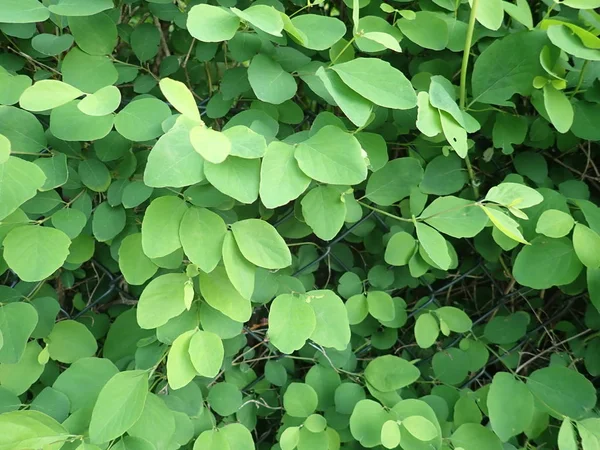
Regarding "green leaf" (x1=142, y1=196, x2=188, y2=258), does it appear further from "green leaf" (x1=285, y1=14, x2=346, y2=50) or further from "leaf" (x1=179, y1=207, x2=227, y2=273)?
"green leaf" (x1=285, y1=14, x2=346, y2=50)

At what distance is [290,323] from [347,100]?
1.02 feet

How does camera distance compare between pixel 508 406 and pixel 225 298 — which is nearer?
pixel 225 298

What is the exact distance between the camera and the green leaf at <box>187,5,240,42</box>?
598 millimetres

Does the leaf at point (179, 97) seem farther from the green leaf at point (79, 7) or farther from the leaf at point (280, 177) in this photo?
the green leaf at point (79, 7)

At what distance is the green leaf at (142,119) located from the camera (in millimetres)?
658

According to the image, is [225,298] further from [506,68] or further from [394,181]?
[506,68]

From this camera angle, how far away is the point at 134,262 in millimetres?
734

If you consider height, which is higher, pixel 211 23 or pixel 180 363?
pixel 211 23

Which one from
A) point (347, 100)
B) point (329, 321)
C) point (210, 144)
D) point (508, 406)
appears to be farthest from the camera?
point (508, 406)

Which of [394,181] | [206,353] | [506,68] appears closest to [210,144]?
[206,353]

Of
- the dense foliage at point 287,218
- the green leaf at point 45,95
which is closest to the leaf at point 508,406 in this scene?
the dense foliage at point 287,218

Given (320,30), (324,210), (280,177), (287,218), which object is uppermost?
(320,30)

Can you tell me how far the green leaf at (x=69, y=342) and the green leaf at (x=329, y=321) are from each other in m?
0.36

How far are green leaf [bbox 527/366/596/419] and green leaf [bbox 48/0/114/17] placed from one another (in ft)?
2.94
